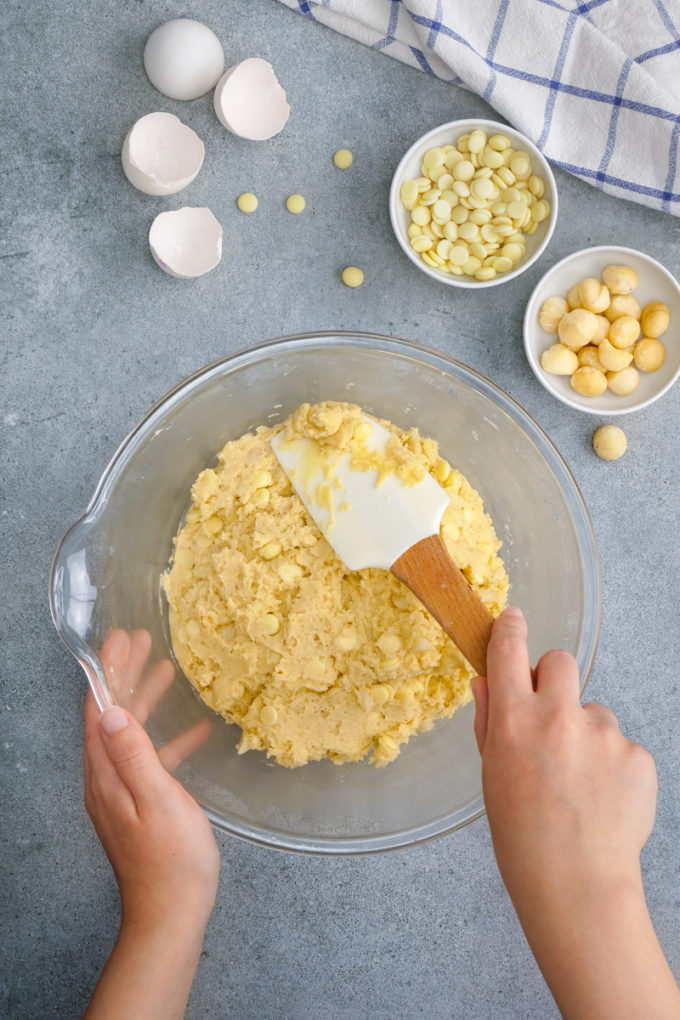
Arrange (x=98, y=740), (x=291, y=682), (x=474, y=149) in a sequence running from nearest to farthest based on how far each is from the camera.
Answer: (x=291, y=682), (x=98, y=740), (x=474, y=149)

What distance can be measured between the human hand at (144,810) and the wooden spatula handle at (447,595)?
55 centimetres

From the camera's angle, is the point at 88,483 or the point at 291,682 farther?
the point at 88,483

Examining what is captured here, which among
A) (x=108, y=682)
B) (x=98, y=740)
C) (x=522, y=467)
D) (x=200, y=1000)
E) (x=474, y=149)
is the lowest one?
(x=200, y=1000)

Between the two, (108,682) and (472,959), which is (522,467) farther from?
(472,959)

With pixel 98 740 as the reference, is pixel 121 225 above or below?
above

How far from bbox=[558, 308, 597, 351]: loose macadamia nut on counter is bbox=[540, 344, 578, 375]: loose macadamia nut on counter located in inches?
0.8

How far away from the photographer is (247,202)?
1.71m

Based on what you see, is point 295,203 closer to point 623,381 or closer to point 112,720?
point 623,381

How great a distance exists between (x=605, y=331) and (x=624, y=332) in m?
0.04

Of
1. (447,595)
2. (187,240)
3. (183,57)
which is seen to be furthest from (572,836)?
(183,57)

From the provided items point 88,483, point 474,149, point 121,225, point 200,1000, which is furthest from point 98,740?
point 474,149

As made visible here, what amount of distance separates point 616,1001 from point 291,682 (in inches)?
27.8

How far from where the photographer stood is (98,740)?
1561 mm

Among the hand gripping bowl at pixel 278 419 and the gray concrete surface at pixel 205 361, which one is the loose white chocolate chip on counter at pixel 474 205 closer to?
the gray concrete surface at pixel 205 361
